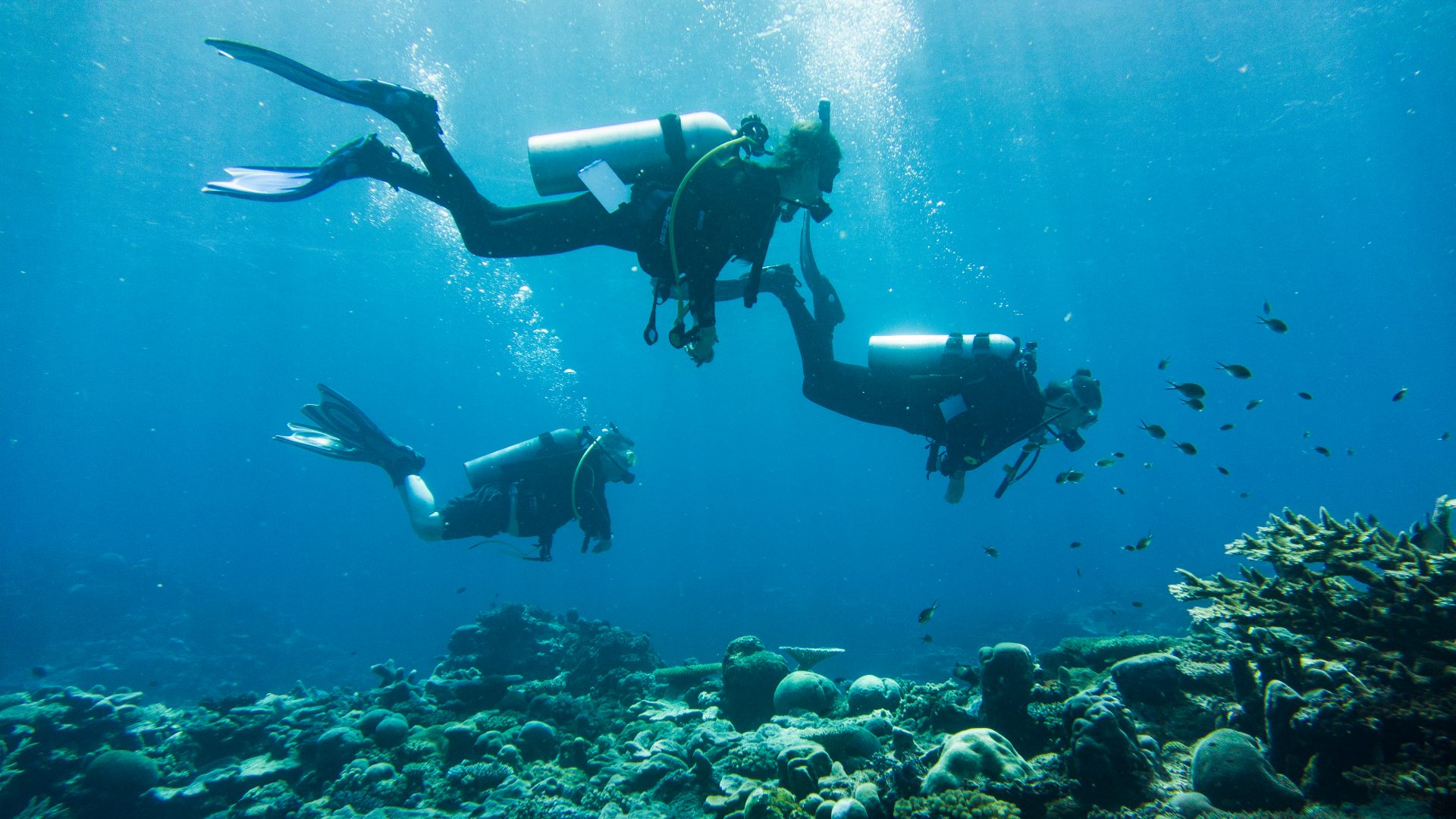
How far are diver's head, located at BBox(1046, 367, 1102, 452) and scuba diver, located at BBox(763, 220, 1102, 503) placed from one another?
1cm

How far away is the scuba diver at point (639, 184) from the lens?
4.70 m

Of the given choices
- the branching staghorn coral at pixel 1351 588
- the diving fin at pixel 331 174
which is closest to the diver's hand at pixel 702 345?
the diving fin at pixel 331 174

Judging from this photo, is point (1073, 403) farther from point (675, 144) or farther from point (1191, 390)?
point (675, 144)

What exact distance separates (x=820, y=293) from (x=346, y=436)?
7.35 meters

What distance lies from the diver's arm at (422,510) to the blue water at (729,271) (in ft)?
45.8

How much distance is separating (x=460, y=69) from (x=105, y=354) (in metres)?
71.3

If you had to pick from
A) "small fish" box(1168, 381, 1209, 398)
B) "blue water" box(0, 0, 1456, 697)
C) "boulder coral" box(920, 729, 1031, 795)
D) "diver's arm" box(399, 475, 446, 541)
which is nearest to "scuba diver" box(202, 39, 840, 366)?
"boulder coral" box(920, 729, 1031, 795)

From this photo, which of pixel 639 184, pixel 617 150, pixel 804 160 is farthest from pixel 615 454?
pixel 804 160

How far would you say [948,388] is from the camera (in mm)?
6777

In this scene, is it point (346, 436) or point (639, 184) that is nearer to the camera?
point (639, 184)

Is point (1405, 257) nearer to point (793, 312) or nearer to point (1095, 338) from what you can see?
point (1095, 338)

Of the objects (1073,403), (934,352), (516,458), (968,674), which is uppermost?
(934,352)

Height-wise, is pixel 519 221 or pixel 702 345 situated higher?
pixel 519 221

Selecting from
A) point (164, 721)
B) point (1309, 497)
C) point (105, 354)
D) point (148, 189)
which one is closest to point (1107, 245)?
point (164, 721)
